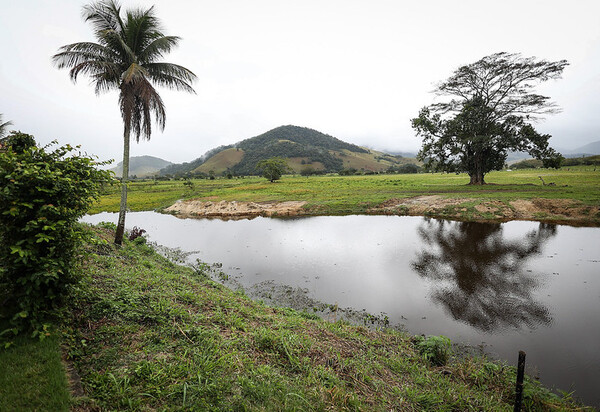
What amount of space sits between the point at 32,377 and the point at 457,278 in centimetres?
1114

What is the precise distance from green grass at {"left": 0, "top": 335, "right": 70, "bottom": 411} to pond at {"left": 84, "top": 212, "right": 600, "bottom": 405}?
18.8 feet

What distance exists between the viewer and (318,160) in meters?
177

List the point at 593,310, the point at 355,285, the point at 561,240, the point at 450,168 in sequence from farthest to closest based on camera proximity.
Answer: the point at 450,168, the point at 561,240, the point at 355,285, the point at 593,310

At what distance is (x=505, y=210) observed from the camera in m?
19.8

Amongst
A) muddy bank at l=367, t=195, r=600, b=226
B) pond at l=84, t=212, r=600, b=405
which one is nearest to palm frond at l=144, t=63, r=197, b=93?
pond at l=84, t=212, r=600, b=405

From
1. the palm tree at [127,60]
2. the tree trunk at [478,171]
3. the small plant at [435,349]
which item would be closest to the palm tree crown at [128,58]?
the palm tree at [127,60]

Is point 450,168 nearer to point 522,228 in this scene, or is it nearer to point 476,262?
point 522,228

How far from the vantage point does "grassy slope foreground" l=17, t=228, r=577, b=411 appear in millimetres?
3281

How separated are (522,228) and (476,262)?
349 inches

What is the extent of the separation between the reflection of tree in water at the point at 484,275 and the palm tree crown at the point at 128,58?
1404 cm

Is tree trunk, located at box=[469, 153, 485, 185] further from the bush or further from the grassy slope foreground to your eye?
the bush

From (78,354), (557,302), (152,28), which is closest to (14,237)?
(78,354)

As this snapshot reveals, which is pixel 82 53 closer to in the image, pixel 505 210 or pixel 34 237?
pixel 34 237

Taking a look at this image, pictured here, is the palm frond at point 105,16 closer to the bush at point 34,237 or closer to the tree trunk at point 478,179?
the bush at point 34,237
